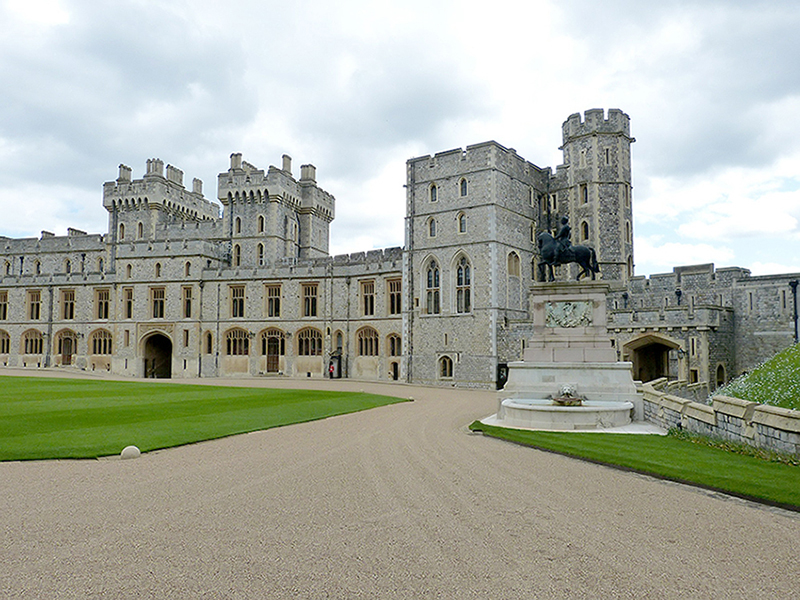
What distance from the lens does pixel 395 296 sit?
134 feet

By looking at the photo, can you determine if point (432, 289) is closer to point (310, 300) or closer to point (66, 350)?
point (310, 300)

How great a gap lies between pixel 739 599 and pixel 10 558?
6.48 metres

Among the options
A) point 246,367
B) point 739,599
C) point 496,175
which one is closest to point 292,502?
point 739,599

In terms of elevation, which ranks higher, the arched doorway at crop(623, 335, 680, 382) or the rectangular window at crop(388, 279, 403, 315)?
the rectangular window at crop(388, 279, 403, 315)

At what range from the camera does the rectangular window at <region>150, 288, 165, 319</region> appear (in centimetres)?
4694

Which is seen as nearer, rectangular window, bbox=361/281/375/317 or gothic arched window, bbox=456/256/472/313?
gothic arched window, bbox=456/256/472/313

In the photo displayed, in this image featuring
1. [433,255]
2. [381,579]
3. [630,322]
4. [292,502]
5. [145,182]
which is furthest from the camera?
[145,182]

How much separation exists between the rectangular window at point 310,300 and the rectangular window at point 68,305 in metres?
23.4

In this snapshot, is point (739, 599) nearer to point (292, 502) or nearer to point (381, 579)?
point (381, 579)

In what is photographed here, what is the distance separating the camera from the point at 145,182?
52.2 meters

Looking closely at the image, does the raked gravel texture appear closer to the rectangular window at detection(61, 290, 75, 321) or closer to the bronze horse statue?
the bronze horse statue

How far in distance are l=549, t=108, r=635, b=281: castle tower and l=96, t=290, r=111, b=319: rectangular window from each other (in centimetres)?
4064

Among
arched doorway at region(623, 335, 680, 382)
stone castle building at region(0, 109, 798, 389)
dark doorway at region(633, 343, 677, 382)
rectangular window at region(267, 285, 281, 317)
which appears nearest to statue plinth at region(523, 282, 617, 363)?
stone castle building at region(0, 109, 798, 389)

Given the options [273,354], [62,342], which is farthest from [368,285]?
[62,342]
